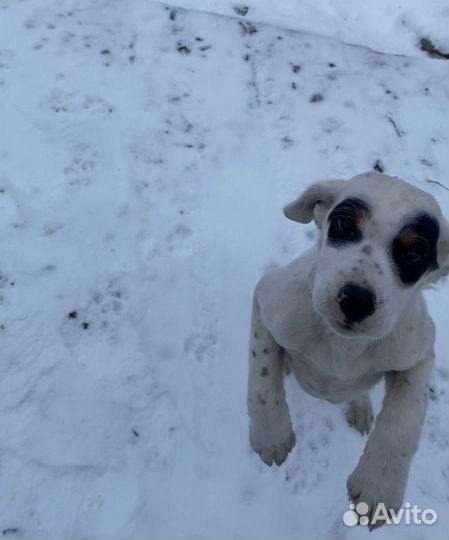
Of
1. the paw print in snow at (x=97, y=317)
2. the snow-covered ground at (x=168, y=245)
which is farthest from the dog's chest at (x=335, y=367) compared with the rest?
the paw print in snow at (x=97, y=317)

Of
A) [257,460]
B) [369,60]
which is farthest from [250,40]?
[257,460]

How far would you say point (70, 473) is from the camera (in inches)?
135

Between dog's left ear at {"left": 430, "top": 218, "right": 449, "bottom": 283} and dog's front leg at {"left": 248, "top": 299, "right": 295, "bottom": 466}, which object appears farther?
dog's front leg at {"left": 248, "top": 299, "right": 295, "bottom": 466}

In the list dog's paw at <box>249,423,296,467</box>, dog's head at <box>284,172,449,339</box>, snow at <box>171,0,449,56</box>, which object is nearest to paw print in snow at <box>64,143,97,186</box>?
snow at <box>171,0,449,56</box>

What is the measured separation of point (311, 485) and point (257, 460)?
355mm

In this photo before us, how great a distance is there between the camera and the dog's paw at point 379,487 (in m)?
2.67

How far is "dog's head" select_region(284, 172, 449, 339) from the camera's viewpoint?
2289 mm

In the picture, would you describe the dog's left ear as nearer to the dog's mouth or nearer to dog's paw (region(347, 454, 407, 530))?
the dog's mouth

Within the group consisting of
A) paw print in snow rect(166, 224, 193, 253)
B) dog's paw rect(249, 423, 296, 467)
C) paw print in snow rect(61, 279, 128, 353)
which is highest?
dog's paw rect(249, 423, 296, 467)

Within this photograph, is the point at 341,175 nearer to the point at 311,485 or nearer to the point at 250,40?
the point at 250,40

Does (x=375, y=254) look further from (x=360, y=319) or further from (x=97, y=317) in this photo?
(x=97, y=317)

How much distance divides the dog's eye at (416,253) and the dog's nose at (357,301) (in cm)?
27

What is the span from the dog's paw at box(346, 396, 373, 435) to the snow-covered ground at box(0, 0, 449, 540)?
8 centimetres

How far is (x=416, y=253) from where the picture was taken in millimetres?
2414
